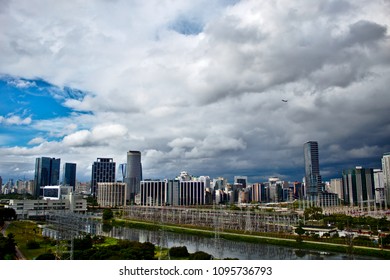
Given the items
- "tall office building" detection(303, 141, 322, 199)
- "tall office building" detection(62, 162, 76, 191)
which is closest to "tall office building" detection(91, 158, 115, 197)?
"tall office building" detection(62, 162, 76, 191)

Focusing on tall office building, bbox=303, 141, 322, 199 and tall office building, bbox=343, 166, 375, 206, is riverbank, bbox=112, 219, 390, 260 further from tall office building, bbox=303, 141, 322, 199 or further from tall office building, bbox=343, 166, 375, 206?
tall office building, bbox=303, 141, 322, 199

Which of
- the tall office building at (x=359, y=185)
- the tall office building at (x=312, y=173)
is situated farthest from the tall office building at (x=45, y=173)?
the tall office building at (x=312, y=173)

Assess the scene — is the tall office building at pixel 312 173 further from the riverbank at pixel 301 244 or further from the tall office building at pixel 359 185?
the riverbank at pixel 301 244

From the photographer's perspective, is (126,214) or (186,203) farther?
(186,203)

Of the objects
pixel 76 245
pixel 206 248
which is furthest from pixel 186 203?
pixel 76 245
